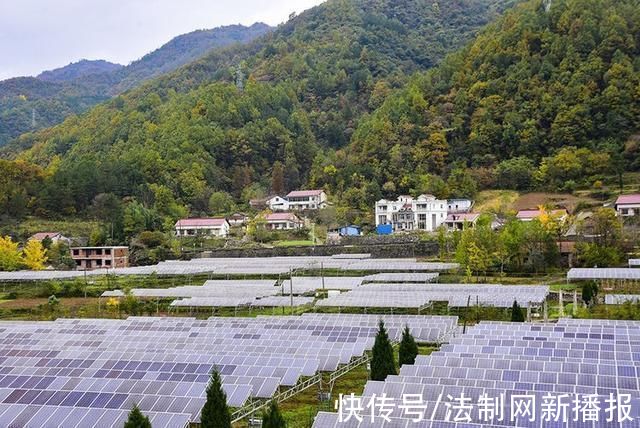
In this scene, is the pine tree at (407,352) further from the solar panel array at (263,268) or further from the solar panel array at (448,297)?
the solar panel array at (263,268)

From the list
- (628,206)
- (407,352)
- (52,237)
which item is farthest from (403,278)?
(52,237)

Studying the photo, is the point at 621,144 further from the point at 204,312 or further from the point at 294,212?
the point at 204,312

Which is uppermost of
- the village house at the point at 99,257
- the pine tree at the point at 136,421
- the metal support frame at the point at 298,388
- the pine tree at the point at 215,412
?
the pine tree at the point at 136,421

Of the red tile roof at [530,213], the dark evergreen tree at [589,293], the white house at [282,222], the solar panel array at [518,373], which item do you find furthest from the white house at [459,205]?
the solar panel array at [518,373]

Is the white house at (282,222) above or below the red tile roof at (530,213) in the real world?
below

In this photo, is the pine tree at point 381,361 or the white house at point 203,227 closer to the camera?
the pine tree at point 381,361

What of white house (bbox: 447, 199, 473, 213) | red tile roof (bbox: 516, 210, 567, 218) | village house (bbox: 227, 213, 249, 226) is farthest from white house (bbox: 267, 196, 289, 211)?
red tile roof (bbox: 516, 210, 567, 218)

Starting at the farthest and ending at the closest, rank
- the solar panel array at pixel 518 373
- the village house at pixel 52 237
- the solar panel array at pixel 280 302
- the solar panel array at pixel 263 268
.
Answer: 1. the village house at pixel 52 237
2. the solar panel array at pixel 263 268
3. the solar panel array at pixel 280 302
4. the solar panel array at pixel 518 373
